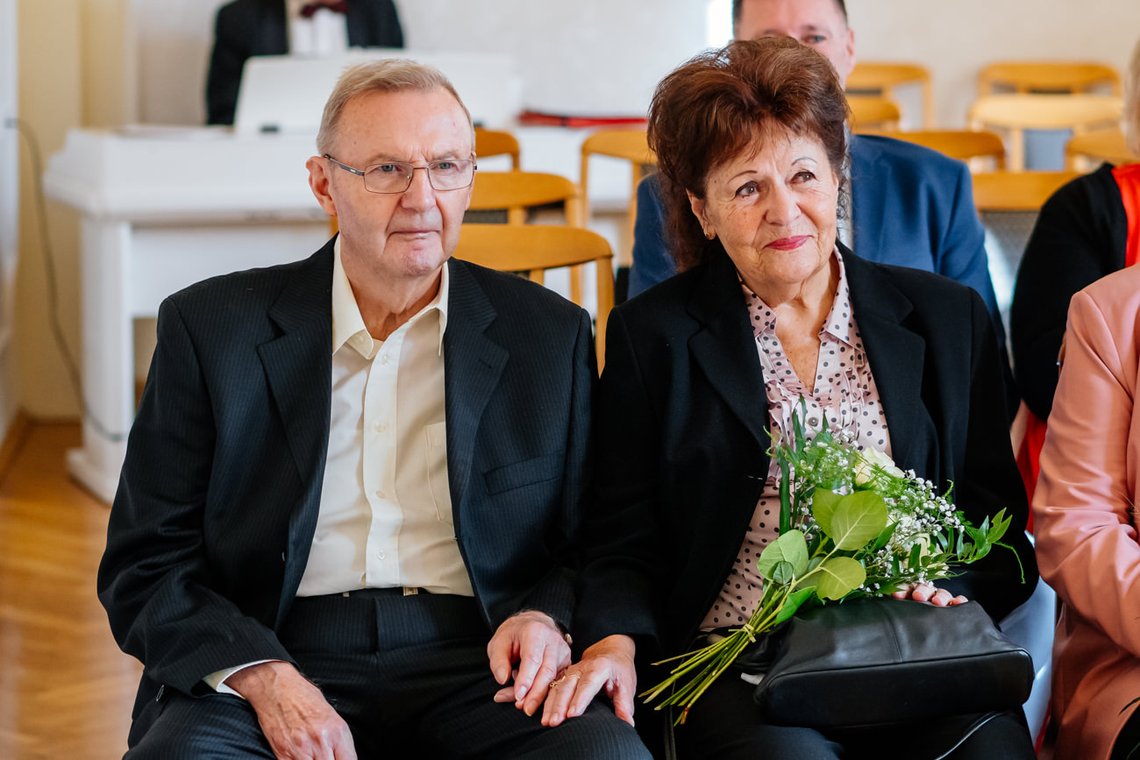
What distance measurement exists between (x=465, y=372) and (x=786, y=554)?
54 cm

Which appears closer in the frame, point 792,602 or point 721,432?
point 792,602

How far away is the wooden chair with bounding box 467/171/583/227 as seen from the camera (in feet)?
11.0

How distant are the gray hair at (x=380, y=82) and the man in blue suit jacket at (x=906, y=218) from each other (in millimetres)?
801

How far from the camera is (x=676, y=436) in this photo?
6.68 ft

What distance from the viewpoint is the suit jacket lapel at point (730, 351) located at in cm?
201

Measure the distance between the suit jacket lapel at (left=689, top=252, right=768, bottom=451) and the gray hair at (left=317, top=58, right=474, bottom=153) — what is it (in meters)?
0.45

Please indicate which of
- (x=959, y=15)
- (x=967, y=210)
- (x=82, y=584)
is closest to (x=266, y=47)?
(x=82, y=584)

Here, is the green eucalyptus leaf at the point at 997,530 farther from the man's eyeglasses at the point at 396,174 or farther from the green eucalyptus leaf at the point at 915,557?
the man's eyeglasses at the point at 396,174

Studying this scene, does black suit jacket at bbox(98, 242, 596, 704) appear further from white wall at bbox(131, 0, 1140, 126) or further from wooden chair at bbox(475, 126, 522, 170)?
white wall at bbox(131, 0, 1140, 126)

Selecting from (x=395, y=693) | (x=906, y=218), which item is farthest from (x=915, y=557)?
(x=906, y=218)

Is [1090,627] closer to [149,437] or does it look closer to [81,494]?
[149,437]

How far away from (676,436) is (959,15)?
6.47m

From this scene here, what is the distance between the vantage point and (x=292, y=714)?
70.9 inches

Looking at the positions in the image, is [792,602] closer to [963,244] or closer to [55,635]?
[963,244]
